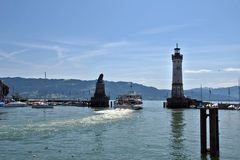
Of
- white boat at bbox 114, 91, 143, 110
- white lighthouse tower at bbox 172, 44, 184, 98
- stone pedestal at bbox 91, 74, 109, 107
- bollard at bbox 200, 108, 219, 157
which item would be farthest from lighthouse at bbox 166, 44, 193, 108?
bollard at bbox 200, 108, 219, 157

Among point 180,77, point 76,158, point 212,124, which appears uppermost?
point 180,77

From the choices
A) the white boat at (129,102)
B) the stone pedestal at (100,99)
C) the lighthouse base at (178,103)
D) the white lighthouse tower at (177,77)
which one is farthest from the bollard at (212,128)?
the stone pedestal at (100,99)

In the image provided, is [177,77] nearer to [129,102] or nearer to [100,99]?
[129,102]

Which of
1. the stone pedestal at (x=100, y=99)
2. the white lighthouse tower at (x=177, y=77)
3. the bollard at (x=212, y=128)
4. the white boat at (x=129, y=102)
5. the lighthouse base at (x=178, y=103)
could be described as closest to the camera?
the bollard at (x=212, y=128)

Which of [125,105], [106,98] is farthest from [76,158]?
[106,98]

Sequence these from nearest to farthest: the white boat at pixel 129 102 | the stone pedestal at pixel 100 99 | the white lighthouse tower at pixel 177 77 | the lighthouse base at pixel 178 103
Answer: the white boat at pixel 129 102, the white lighthouse tower at pixel 177 77, the lighthouse base at pixel 178 103, the stone pedestal at pixel 100 99

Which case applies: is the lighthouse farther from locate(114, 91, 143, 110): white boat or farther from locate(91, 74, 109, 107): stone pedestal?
locate(91, 74, 109, 107): stone pedestal

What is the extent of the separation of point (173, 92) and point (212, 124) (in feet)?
338

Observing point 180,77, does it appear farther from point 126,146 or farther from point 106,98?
point 126,146

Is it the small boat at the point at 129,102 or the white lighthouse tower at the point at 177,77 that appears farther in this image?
the white lighthouse tower at the point at 177,77

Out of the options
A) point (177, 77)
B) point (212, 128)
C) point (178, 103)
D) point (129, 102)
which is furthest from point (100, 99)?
point (212, 128)

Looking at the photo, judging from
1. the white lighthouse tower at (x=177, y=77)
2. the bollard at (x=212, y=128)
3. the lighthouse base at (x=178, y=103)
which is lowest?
the bollard at (x=212, y=128)

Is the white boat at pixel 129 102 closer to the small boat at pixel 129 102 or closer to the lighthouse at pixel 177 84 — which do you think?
the small boat at pixel 129 102

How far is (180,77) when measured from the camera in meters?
129
